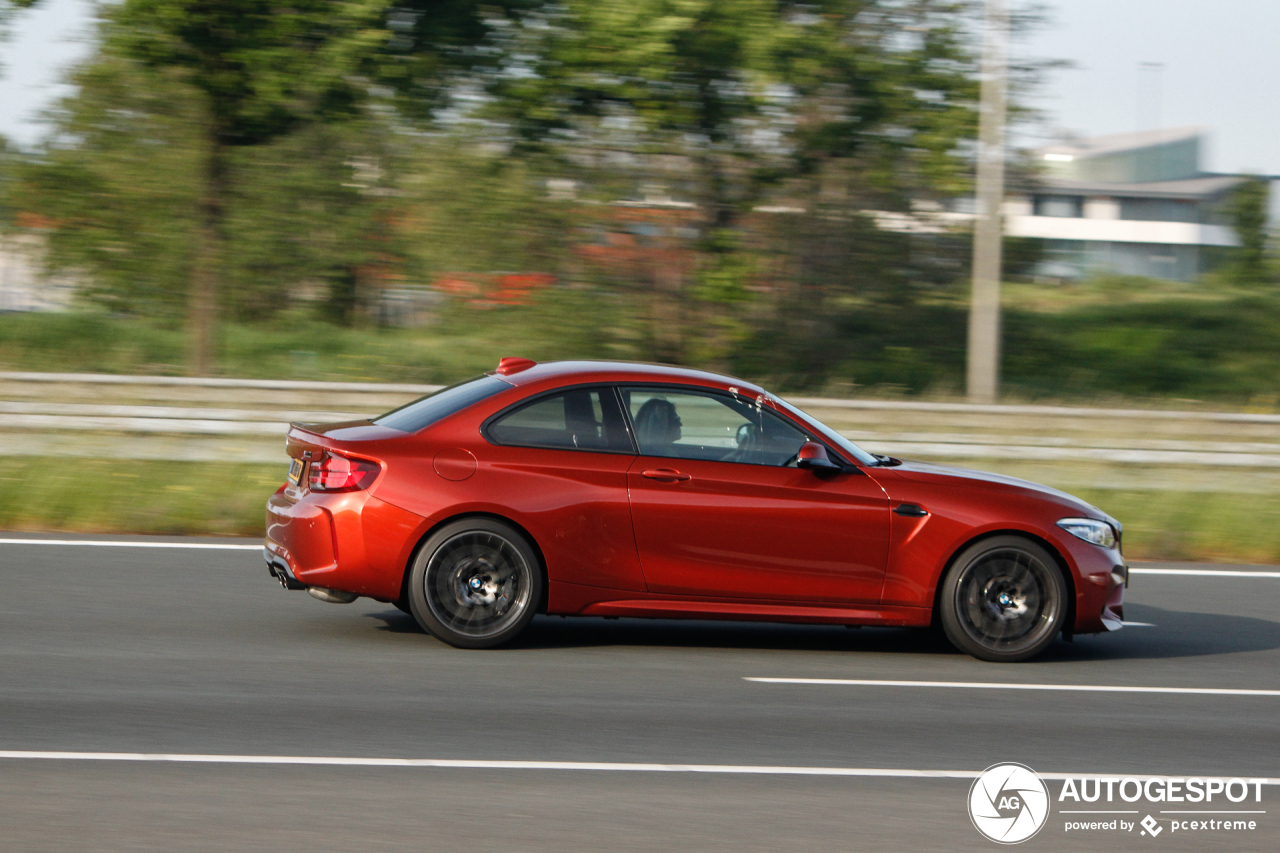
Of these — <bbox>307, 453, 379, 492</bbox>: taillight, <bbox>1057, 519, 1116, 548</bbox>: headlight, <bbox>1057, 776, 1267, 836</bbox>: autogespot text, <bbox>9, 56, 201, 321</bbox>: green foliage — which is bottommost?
<bbox>1057, 776, 1267, 836</bbox>: autogespot text

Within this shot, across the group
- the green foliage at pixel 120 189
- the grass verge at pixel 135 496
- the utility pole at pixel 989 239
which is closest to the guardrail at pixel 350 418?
the grass verge at pixel 135 496

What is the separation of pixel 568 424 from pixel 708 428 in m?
0.74

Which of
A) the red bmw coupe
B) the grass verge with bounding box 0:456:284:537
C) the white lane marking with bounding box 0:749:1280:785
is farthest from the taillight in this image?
the grass verge with bounding box 0:456:284:537

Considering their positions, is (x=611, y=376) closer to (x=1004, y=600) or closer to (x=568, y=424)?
(x=568, y=424)

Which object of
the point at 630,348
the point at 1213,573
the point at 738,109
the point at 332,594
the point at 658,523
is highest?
the point at 738,109

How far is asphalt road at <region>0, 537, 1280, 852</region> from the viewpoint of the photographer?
4.62 m

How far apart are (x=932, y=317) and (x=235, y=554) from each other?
41.4 feet

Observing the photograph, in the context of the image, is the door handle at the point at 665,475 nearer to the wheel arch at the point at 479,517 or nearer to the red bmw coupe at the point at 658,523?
the red bmw coupe at the point at 658,523

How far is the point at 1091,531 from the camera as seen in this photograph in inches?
290

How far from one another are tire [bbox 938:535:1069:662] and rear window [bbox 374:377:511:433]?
2.62 metres

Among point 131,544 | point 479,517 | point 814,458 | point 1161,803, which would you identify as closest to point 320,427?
point 479,517

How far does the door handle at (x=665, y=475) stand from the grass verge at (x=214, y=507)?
4551mm

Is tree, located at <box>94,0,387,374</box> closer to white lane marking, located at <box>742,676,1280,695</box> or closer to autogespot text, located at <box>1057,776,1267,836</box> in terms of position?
white lane marking, located at <box>742,676,1280,695</box>

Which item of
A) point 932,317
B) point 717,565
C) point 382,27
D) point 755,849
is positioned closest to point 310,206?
point 382,27
